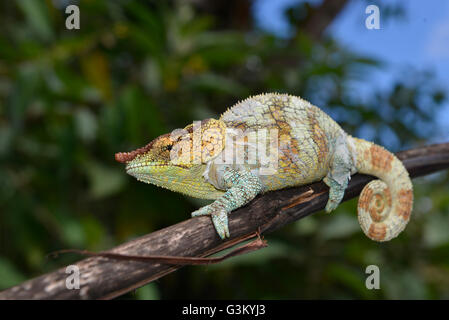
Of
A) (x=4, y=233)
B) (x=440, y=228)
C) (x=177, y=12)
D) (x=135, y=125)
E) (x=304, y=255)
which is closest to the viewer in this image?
(x=135, y=125)

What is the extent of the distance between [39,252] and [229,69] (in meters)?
→ 1.52

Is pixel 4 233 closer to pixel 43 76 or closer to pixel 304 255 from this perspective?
pixel 43 76

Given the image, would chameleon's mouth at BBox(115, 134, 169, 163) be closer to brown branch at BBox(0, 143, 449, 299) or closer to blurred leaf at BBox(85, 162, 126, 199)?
brown branch at BBox(0, 143, 449, 299)

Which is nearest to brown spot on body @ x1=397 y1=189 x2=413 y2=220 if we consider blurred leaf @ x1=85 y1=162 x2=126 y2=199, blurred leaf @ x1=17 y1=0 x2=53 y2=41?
blurred leaf @ x1=85 y1=162 x2=126 y2=199

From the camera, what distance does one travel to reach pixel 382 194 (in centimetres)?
104

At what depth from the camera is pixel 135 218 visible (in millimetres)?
1719

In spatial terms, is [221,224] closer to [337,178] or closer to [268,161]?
[268,161]

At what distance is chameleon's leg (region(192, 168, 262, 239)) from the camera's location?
775 mm

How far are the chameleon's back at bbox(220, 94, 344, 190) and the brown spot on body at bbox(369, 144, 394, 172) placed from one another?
190 millimetres

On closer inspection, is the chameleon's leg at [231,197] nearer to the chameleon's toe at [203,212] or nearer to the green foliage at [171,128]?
the chameleon's toe at [203,212]

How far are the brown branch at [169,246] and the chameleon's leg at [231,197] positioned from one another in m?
0.02

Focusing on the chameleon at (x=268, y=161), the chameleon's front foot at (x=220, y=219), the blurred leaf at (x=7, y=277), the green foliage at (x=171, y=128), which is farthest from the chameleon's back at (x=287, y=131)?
the blurred leaf at (x=7, y=277)
